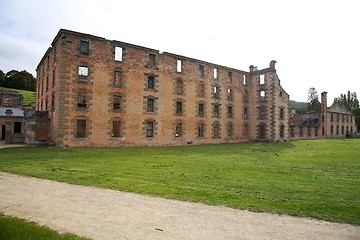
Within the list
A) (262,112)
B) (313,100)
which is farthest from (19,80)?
(313,100)

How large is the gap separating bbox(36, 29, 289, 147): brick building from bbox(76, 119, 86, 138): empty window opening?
91 millimetres

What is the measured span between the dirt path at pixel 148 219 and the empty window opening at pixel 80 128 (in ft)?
58.5

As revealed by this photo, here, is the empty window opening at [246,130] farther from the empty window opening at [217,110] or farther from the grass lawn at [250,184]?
the grass lawn at [250,184]

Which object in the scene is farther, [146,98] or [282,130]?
[282,130]

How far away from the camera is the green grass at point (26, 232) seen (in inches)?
183

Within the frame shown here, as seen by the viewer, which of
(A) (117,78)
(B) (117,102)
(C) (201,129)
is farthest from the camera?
(C) (201,129)

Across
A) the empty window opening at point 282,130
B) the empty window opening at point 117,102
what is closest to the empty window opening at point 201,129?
the empty window opening at point 117,102

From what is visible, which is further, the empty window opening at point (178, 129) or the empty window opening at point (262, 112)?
the empty window opening at point (262, 112)

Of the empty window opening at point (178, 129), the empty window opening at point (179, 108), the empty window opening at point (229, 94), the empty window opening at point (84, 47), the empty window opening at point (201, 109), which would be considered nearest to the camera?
the empty window opening at point (84, 47)

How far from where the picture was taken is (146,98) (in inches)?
1178

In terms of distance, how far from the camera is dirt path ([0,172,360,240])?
5.16m

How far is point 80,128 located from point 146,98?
796 centimetres

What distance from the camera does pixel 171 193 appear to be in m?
8.22

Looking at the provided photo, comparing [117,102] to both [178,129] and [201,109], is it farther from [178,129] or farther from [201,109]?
[201,109]
